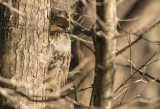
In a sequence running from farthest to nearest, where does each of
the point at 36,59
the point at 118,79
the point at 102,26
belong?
the point at 118,79 → the point at 36,59 → the point at 102,26

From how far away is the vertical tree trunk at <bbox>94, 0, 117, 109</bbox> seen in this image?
12.2 ft

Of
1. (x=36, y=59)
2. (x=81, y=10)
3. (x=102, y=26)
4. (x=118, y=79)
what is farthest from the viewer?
(x=118, y=79)

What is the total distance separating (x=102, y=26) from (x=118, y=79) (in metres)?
2.95

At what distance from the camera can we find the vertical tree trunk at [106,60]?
371 cm

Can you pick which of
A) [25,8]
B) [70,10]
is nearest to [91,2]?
[70,10]

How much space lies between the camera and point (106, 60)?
3.75 metres

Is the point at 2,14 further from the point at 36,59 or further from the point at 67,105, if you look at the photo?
the point at 67,105

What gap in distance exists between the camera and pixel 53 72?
4062 mm

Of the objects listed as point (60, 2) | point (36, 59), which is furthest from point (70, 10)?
point (36, 59)

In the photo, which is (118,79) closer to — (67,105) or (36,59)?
(67,105)

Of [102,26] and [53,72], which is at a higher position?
[102,26]

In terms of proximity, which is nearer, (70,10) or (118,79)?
(70,10)

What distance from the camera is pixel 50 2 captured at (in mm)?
3836

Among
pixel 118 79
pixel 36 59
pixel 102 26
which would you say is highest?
pixel 102 26
